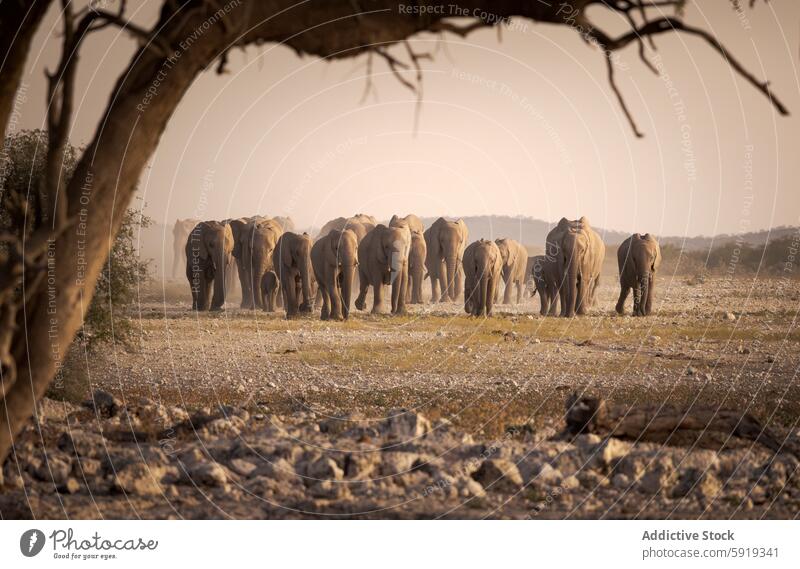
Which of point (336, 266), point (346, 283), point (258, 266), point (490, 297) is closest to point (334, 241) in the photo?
point (336, 266)

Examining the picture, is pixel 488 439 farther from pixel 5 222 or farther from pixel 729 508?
pixel 5 222

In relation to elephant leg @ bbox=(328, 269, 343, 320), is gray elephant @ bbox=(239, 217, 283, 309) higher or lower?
higher

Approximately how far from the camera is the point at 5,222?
1381cm

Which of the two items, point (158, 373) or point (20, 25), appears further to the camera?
point (158, 373)

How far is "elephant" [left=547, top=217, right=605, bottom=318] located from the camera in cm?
2978

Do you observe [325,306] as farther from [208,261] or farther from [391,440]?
[391,440]

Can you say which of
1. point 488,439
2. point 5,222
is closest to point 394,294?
point 5,222

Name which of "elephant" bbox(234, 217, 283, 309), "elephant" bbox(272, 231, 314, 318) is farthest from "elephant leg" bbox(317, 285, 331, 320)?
"elephant" bbox(234, 217, 283, 309)

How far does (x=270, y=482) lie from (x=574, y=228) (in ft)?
75.7

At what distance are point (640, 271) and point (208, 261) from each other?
47.9 ft

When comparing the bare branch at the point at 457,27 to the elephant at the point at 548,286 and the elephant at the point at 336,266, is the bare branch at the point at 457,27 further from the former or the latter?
the elephant at the point at 548,286

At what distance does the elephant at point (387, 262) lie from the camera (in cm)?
3164

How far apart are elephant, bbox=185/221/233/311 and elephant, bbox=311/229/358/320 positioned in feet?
16.9

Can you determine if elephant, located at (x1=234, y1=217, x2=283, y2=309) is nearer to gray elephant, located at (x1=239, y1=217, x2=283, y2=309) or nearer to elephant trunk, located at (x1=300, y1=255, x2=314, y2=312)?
gray elephant, located at (x1=239, y1=217, x2=283, y2=309)
